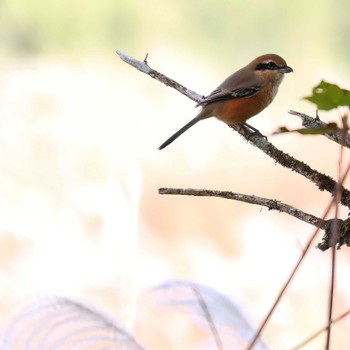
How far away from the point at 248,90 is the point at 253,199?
1120mm

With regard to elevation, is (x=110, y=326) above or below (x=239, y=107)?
below

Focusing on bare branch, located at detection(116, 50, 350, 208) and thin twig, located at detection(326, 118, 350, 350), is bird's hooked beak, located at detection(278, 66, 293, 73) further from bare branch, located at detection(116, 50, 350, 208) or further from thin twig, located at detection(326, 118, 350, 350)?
thin twig, located at detection(326, 118, 350, 350)

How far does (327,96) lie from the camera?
0.46 meters

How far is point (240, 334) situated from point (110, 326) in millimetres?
246

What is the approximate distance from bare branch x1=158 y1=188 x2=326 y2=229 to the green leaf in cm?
28

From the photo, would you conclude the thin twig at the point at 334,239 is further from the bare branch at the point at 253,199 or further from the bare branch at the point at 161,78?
the bare branch at the point at 161,78

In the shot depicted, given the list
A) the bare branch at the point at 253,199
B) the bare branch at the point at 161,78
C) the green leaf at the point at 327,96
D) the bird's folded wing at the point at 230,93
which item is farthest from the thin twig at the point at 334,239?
the bird's folded wing at the point at 230,93

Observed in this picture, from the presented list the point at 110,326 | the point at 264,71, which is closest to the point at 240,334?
the point at 110,326

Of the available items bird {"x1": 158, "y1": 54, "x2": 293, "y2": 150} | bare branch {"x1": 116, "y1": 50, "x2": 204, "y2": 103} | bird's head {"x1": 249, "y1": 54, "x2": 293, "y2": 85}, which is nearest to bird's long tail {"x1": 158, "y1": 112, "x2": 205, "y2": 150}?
bird {"x1": 158, "y1": 54, "x2": 293, "y2": 150}

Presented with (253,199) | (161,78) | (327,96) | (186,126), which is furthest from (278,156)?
(186,126)

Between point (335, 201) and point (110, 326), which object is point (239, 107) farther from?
point (335, 201)

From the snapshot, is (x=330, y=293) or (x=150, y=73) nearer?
(x=330, y=293)

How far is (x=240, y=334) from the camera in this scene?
4.16 feet

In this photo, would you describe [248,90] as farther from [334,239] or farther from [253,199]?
[334,239]
